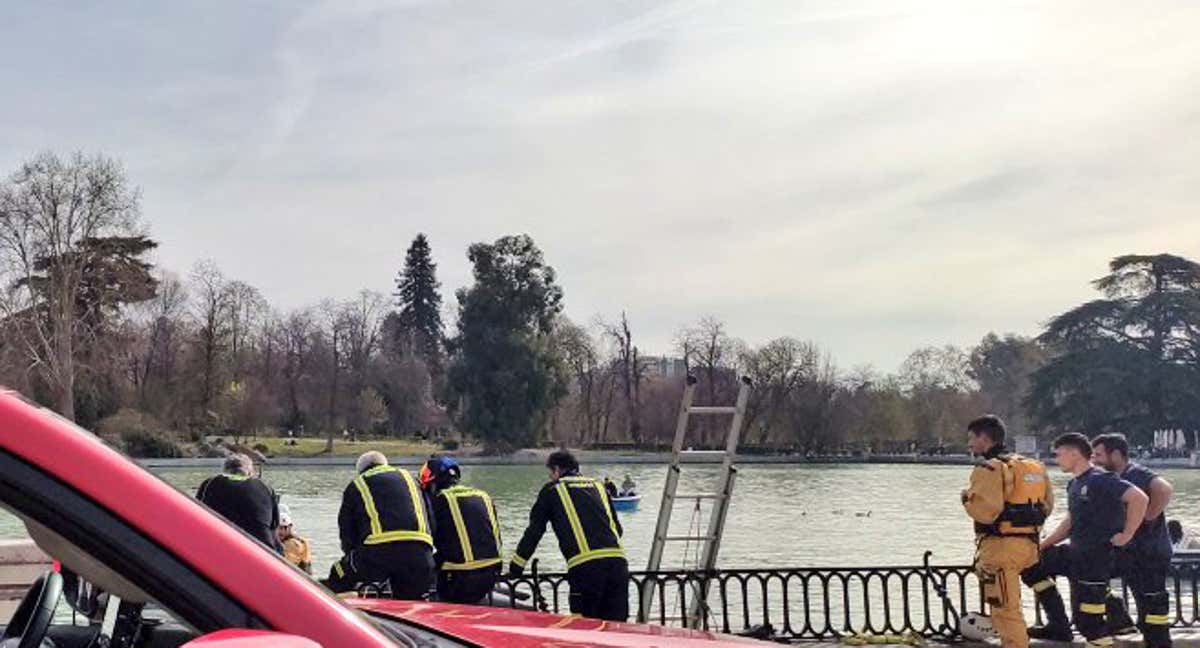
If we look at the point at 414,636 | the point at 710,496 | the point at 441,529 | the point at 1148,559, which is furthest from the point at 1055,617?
the point at 414,636

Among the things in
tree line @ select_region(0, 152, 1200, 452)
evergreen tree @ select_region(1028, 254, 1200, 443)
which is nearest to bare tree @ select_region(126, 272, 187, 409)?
tree line @ select_region(0, 152, 1200, 452)

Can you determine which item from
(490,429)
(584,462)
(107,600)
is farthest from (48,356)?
(107,600)

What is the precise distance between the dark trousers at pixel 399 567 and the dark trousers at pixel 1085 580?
164 inches

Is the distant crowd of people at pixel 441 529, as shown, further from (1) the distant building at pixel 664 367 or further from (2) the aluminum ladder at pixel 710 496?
(1) the distant building at pixel 664 367

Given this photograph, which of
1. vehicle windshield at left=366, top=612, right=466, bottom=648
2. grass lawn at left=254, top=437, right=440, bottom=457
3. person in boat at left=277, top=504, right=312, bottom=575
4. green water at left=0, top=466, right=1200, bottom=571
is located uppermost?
vehicle windshield at left=366, top=612, right=466, bottom=648

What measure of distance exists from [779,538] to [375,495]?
931 inches

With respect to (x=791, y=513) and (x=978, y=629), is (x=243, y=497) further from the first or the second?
(x=791, y=513)

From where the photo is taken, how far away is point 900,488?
2154 inches

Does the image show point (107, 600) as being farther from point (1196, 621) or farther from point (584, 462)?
point (584, 462)

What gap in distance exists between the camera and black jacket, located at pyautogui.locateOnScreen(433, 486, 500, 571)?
8453 millimetres

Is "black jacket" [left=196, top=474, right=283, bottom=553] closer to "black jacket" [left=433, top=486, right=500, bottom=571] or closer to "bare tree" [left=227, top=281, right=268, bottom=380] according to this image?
"black jacket" [left=433, top=486, right=500, bottom=571]

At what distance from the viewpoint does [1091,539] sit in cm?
868

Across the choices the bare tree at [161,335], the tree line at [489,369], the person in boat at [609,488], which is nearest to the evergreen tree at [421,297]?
the tree line at [489,369]

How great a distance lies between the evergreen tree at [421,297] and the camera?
115081mm
